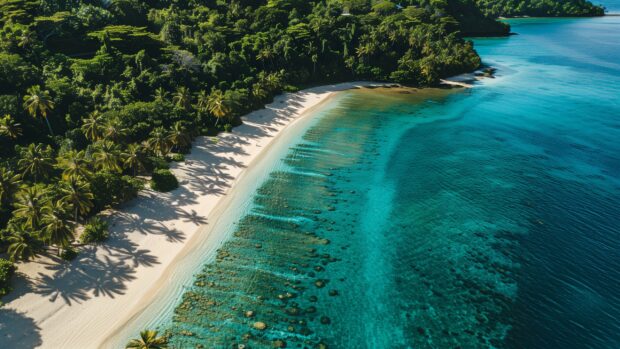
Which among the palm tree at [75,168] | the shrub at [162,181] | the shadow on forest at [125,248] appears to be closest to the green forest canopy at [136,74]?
the palm tree at [75,168]

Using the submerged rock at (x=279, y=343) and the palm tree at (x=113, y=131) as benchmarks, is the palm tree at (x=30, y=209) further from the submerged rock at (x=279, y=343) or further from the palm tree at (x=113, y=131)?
the submerged rock at (x=279, y=343)

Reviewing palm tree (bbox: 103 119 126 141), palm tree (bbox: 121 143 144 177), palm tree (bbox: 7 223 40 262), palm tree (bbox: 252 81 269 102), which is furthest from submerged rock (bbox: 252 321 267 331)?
palm tree (bbox: 252 81 269 102)

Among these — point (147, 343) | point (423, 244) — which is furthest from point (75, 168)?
point (423, 244)

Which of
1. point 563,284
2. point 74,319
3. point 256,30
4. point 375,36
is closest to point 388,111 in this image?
point 375,36

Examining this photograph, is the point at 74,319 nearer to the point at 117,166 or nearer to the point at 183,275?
the point at 183,275

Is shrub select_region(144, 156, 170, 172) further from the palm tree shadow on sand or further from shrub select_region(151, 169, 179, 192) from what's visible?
the palm tree shadow on sand

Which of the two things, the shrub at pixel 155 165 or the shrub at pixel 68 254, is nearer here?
the shrub at pixel 68 254
